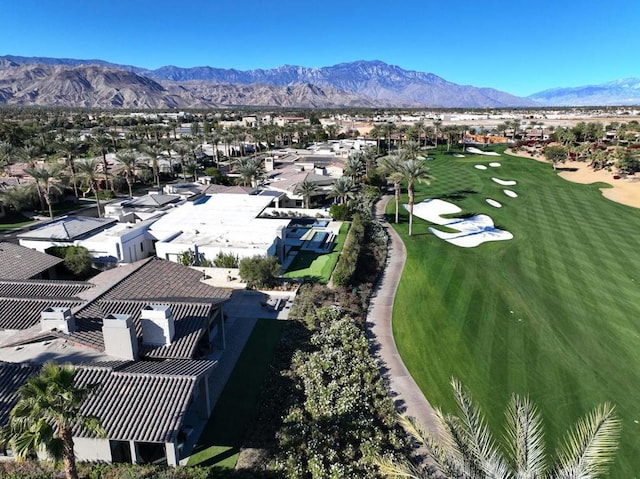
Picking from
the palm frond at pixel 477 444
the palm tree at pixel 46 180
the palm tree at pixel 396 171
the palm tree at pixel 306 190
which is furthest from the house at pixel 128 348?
the palm tree at pixel 306 190

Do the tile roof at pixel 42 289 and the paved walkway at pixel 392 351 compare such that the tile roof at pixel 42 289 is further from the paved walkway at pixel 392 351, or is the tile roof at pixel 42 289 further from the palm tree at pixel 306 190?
the palm tree at pixel 306 190

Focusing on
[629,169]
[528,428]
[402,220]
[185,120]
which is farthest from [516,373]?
[185,120]

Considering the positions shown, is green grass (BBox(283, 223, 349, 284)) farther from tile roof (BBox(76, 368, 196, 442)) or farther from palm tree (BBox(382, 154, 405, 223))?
tile roof (BBox(76, 368, 196, 442))

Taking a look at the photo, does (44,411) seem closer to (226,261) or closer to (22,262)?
(226,261)

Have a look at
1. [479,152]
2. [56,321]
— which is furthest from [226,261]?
[479,152]

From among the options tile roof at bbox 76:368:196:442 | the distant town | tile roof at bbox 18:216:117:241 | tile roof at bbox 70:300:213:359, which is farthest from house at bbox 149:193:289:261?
tile roof at bbox 76:368:196:442

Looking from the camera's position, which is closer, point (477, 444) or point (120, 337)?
point (477, 444)
